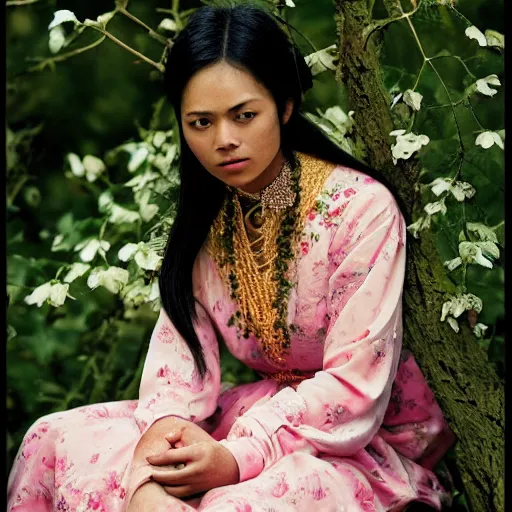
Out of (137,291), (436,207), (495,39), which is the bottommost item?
(137,291)

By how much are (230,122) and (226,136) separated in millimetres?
25

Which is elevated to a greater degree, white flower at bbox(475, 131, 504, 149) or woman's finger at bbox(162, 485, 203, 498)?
white flower at bbox(475, 131, 504, 149)

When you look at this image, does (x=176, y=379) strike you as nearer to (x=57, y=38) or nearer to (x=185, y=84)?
(x=185, y=84)

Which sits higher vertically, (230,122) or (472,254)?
(230,122)

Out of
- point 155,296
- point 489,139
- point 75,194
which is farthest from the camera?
→ point 75,194

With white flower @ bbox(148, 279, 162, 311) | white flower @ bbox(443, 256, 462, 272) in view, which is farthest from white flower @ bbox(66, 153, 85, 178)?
white flower @ bbox(443, 256, 462, 272)

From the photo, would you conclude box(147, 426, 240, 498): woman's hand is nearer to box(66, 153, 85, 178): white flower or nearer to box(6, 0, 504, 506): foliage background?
box(6, 0, 504, 506): foliage background

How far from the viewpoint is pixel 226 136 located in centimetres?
164

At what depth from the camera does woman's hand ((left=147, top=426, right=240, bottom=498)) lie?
1.56 metres

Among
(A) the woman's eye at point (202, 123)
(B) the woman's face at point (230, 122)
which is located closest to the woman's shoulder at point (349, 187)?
(B) the woman's face at point (230, 122)

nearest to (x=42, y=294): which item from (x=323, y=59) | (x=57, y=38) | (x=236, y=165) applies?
(x=57, y=38)

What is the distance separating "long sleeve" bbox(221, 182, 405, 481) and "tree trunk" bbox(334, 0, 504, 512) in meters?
0.14

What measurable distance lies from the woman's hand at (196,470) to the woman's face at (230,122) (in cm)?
44

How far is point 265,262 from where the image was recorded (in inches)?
70.6
